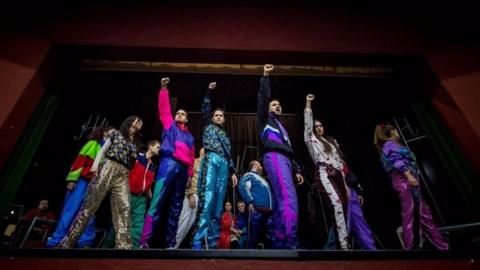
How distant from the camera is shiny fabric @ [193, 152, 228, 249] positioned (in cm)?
296

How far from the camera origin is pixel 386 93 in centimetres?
517

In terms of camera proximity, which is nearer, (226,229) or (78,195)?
(78,195)

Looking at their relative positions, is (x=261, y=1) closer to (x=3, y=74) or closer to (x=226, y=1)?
(x=226, y=1)

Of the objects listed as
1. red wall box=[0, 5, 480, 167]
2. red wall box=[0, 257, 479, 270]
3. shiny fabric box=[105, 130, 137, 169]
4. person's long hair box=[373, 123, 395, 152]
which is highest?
red wall box=[0, 5, 480, 167]

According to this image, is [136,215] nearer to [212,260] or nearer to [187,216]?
[187,216]

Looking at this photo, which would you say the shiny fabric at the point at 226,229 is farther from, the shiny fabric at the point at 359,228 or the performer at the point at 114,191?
the shiny fabric at the point at 359,228

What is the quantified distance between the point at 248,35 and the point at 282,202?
234cm

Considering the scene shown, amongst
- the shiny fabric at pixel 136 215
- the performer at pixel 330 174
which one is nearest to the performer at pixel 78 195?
the shiny fabric at pixel 136 215

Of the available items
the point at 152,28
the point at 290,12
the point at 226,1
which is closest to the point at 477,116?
the point at 290,12

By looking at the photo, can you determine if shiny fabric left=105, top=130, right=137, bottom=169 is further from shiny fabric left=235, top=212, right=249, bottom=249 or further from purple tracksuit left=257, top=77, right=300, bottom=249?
shiny fabric left=235, top=212, right=249, bottom=249

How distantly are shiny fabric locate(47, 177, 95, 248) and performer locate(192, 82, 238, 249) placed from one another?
1.35 m

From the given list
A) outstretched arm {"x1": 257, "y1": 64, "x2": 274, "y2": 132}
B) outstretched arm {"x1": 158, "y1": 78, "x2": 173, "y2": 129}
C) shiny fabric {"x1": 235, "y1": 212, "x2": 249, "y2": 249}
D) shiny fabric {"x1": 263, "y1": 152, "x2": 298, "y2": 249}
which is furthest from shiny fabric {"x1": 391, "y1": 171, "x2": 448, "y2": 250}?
outstretched arm {"x1": 158, "y1": 78, "x2": 173, "y2": 129}

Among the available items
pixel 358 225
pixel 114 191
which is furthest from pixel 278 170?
pixel 114 191

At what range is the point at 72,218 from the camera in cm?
361
